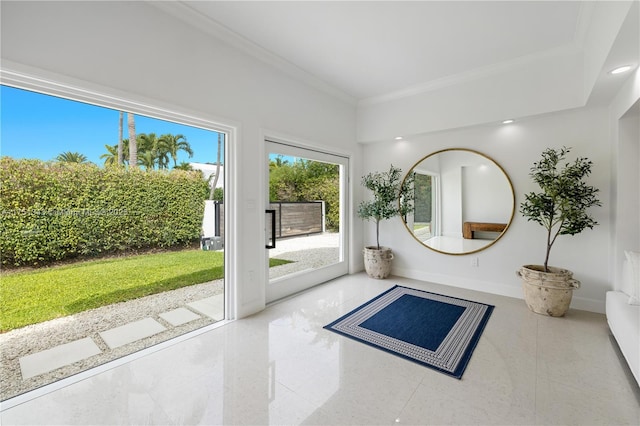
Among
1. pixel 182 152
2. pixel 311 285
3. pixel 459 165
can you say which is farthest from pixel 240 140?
pixel 459 165

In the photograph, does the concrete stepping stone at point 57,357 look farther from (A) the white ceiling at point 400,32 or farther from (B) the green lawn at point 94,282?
(A) the white ceiling at point 400,32

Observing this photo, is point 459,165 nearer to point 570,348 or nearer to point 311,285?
point 570,348

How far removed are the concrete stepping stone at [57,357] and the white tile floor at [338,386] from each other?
11.1 inches

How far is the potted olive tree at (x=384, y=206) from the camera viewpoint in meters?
4.20

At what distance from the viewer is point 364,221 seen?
4801 mm

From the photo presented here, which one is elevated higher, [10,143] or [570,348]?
[10,143]

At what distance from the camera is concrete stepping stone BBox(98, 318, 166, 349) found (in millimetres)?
2312

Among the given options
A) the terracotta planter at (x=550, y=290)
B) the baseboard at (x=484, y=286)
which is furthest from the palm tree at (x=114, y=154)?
the terracotta planter at (x=550, y=290)

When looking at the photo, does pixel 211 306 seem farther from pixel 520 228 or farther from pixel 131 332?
pixel 520 228

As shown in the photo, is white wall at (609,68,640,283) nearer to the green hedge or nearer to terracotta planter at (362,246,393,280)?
terracotta planter at (362,246,393,280)

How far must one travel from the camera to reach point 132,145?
2.33 metres

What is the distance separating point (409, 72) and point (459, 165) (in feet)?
4.67

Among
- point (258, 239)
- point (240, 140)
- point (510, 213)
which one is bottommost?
point (258, 239)

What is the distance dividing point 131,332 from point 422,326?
2.67 metres
